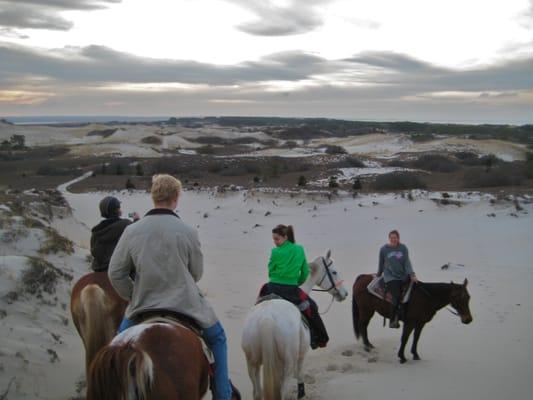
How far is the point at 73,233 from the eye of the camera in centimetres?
1830

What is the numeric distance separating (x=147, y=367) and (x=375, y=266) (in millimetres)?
13735

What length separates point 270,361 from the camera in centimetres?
586

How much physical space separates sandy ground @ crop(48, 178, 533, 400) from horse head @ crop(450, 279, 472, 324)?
77cm

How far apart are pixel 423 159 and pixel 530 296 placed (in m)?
32.0

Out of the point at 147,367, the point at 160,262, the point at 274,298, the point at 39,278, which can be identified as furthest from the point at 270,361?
the point at 39,278

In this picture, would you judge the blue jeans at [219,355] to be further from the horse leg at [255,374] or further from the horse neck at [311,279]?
the horse neck at [311,279]

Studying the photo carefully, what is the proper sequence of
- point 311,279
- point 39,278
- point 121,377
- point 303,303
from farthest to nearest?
1. point 39,278
2. point 311,279
3. point 303,303
4. point 121,377

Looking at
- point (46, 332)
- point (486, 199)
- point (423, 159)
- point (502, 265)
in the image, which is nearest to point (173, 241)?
point (46, 332)

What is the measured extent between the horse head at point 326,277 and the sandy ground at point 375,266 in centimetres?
126

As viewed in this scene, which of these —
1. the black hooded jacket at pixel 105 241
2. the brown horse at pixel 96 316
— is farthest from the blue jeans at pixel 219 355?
the black hooded jacket at pixel 105 241

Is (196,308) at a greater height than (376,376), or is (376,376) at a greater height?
(196,308)

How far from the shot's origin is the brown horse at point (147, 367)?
345 cm

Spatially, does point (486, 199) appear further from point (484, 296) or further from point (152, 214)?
point (152, 214)

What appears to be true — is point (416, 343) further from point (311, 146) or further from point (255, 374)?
point (311, 146)
